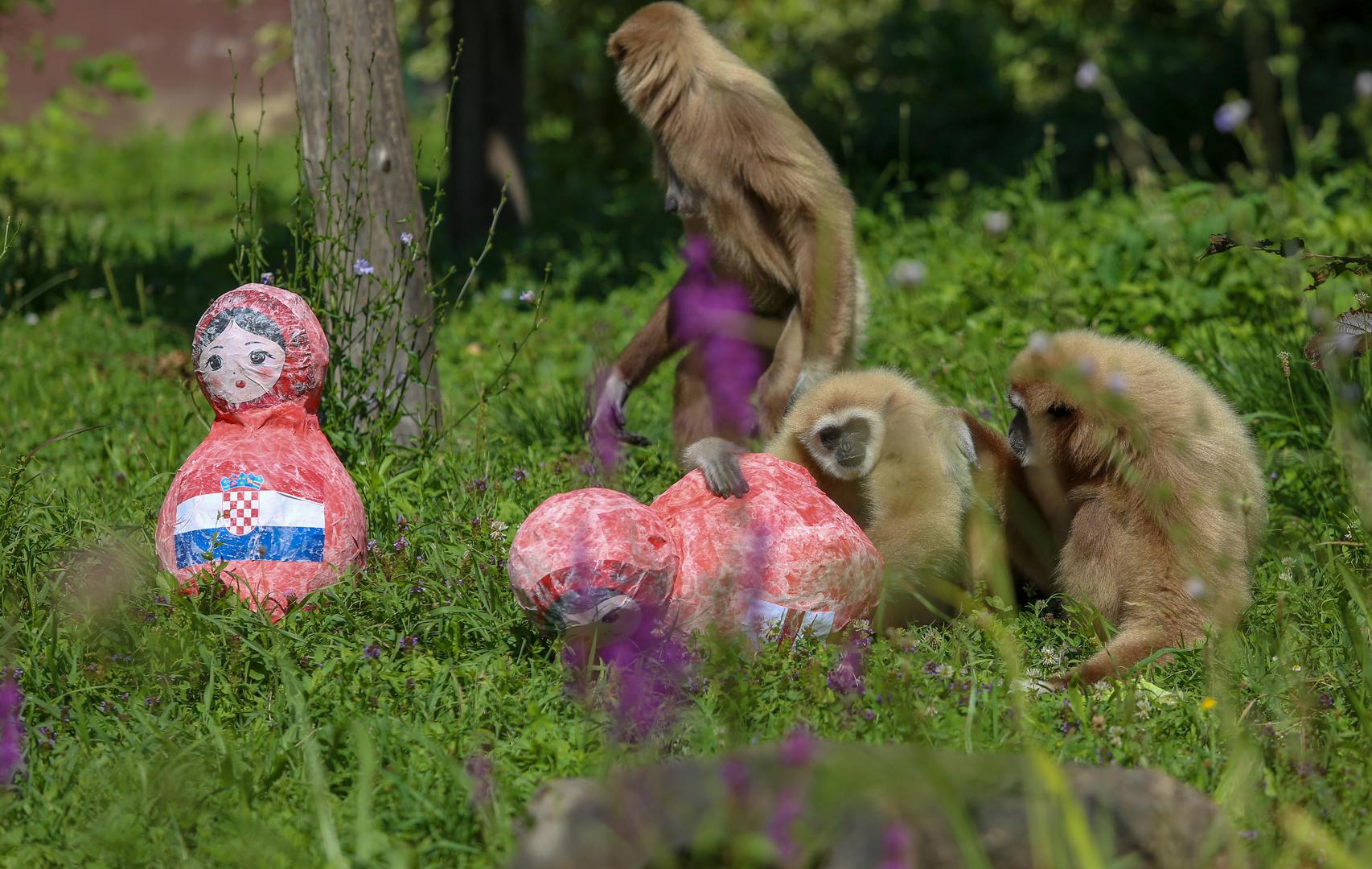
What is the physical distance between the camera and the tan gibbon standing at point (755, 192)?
4.93 metres

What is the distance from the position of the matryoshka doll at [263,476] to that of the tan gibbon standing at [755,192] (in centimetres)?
167

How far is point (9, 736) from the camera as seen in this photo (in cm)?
291

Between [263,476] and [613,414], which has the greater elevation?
[263,476]

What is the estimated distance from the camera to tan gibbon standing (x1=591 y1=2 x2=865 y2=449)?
194 inches

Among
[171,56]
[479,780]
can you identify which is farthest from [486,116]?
[171,56]

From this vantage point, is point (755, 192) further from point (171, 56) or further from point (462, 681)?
point (171, 56)

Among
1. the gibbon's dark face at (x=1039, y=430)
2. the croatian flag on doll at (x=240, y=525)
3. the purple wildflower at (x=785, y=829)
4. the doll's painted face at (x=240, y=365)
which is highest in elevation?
the doll's painted face at (x=240, y=365)

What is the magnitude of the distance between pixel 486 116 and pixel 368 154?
6.11 meters

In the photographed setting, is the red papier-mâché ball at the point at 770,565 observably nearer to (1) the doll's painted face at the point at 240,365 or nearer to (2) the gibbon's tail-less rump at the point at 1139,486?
(2) the gibbon's tail-less rump at the point at 1139,486

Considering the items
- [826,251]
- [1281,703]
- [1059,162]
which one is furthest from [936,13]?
[1281,703]

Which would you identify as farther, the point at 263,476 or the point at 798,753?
the point at 263,476

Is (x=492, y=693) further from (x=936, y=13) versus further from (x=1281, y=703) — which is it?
(x=936, y=13)

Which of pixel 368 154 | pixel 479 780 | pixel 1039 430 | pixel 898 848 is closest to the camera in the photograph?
pixel 898 848

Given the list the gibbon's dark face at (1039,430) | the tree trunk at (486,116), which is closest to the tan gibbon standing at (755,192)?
the gibbon's dark face at (1039,430)
